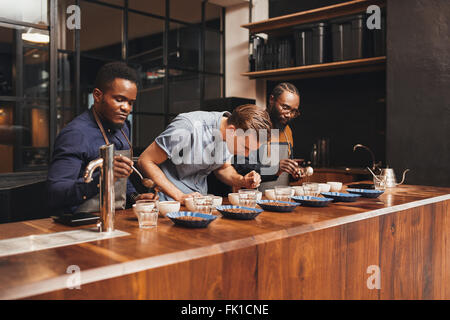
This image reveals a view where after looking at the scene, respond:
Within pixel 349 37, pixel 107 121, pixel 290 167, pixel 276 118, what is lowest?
pixel 290 167

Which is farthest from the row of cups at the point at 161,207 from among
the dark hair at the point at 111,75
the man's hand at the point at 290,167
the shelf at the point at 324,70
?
the shelf at the point at 324,70

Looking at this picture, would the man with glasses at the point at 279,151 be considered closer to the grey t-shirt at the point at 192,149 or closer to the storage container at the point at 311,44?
the grey t-shirt at the point at 192,149

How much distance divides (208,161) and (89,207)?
680 mm

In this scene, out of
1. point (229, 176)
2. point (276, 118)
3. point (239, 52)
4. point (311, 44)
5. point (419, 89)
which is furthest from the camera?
point (239, 52)

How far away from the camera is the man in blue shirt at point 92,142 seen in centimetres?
168

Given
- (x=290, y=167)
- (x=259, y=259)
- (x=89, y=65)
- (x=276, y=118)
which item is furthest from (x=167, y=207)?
(x=89, y=65)

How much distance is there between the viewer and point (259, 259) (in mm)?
1246

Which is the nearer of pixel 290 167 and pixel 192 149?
pixel 192 149

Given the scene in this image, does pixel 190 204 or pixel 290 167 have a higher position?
pixel 290 167

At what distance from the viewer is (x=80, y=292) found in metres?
0.89

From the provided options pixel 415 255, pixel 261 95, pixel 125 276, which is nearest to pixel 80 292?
pixel 125 276

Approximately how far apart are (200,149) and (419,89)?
7.43 feet

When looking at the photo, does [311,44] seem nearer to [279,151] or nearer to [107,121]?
[279,151]

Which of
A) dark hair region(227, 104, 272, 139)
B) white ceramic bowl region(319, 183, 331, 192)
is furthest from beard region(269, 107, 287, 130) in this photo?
dark hair region(227, 104, 272, 139)
